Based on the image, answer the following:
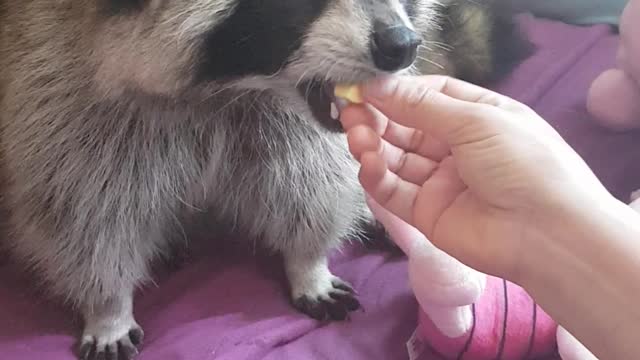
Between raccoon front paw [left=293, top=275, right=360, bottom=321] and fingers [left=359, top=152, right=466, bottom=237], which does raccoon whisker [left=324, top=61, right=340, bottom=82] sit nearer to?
fingers [left=359, top=152, right=466, bottom=237]

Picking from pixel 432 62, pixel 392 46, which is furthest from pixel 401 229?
pixel 432 62

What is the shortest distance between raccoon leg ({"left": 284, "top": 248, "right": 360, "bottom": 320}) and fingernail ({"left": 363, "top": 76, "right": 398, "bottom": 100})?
Answer: 48 centimetres

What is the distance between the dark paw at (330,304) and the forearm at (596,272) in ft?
1.82

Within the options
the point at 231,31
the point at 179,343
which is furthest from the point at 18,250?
the point at 231,31

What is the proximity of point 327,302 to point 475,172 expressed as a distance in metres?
0.57

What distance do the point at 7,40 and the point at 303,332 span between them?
54 cm

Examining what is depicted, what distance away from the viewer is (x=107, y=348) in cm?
134

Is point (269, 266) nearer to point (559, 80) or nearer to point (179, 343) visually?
point (179, 343)

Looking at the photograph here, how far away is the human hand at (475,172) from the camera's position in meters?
0.86

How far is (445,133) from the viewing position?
2.93 ft

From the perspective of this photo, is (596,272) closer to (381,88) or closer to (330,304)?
(381,88)

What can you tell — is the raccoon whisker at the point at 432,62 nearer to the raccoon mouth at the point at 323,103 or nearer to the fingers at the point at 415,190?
the raccoon mouth at the point at 323,103

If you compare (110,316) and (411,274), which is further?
(110,316)

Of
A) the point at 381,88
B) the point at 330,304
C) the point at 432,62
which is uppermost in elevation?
the point at 381,88
